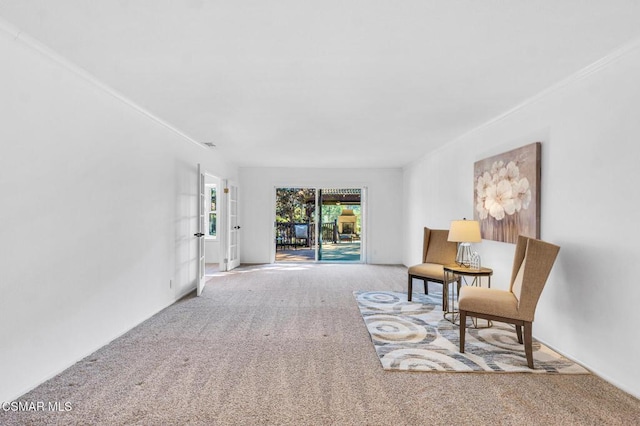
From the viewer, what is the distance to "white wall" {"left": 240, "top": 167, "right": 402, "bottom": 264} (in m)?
7.85

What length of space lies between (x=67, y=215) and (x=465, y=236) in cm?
379

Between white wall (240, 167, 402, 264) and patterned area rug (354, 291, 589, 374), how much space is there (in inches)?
152

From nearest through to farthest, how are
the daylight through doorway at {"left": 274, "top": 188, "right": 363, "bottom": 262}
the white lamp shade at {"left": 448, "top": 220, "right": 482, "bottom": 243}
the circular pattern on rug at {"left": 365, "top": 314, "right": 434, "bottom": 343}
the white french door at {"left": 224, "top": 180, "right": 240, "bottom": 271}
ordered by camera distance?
1. the circular pattern on rug at {"left": 365, "top": 314, "right": 434, "bottom": 343}
2. the white lamp shade at {"left": 448, "top": 220, "right": 482, "bottom": 243}
3. the white french door at {"left": 224, "top": 180, "right": 240, "bottom": 271}
4. the daylight through doorway at {"left": 274, "top": 188, "right": 363, "bottom": 262}

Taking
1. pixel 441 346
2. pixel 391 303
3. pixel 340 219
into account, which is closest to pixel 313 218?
pixel 340 219

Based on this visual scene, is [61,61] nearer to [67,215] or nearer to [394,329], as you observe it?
[67,215]

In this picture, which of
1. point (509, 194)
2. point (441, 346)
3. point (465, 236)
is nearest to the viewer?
point (441, 346)

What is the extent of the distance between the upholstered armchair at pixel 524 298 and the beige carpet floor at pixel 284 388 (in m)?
0.40

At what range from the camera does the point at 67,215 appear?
2525mm

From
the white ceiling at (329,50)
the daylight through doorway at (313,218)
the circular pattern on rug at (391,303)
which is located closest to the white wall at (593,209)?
the white ceiling at (329,50)

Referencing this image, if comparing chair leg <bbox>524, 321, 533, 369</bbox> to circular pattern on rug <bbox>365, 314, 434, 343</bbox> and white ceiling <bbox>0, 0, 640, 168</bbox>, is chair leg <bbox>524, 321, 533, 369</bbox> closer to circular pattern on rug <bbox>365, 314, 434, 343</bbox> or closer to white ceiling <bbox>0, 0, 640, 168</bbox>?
circular pattern on rug <bbox>365, 314, 434, 343</bbox>

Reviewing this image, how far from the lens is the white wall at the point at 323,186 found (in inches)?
309

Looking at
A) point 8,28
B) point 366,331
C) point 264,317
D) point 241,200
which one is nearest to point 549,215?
point 366,331

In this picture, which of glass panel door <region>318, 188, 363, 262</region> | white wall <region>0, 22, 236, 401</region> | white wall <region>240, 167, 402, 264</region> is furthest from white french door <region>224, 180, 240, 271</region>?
glass panel door <region>318, 188, 363, 262</region>

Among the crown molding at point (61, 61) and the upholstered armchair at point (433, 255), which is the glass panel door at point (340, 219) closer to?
the upholstered armchair at point (433, 255)
